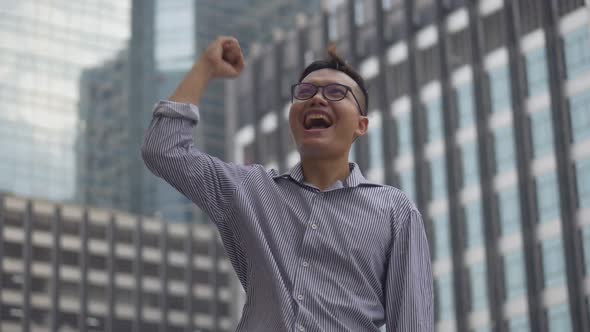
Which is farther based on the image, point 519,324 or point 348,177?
point 519,324

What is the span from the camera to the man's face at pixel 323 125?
516 centimetres

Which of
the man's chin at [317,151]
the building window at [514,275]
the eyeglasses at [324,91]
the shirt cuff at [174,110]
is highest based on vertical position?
the eyeglasses at [324,91]

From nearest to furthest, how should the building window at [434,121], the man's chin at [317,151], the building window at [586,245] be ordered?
the man's chin at [317,151] < the building window at [586,245] < the building window at [434,121]

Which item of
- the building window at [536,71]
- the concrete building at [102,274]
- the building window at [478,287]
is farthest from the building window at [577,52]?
the concrete building at [102,274]

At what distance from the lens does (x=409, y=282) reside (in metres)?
4.98

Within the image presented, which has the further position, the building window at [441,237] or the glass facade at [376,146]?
the glass facade at [376,146]

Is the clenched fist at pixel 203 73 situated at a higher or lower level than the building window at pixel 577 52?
lower

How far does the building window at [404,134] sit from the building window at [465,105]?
3720 mm

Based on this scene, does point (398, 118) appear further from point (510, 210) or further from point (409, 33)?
point (510, 210)

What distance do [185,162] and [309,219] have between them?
55 cm

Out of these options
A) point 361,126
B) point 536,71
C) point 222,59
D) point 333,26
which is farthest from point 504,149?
point 222,59

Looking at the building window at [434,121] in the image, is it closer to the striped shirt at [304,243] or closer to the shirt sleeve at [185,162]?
the striped shirt at [304,243]

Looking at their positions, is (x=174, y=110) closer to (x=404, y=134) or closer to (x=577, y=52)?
(x=577, y=52)

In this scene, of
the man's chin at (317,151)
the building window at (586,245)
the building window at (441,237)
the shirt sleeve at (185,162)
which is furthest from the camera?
the building window at (441,237)
